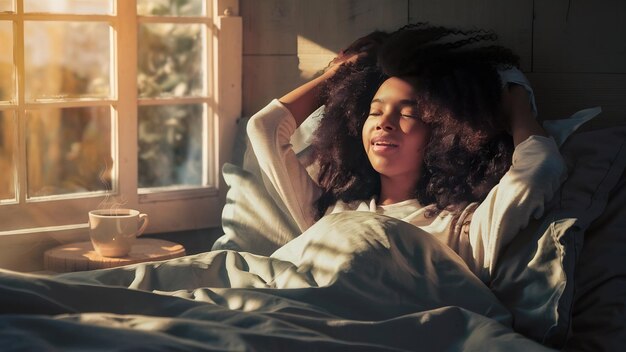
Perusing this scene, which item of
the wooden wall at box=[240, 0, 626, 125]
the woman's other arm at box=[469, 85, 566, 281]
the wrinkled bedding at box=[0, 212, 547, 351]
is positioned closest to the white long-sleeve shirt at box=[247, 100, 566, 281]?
the woman's other arm at box=[469, 85, 566, 281]

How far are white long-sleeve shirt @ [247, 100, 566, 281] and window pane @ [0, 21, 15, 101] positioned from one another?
0.76 metres

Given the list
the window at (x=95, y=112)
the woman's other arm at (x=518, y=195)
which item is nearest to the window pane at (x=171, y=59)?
the window at (x=95, y=112)

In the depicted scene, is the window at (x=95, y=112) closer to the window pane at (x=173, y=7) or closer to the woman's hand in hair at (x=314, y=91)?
the window pane at (x=173, y=7)

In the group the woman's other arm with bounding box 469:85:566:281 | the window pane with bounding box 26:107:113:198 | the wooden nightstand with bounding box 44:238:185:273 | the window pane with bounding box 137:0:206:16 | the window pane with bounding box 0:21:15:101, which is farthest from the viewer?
the window pane with bounding box 137:0:206:16

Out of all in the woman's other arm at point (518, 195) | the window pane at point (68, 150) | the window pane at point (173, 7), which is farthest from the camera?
the window pane at point (173, 7)

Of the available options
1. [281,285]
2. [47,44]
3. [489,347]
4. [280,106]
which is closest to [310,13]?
[280,106]

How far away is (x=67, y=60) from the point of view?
3.17 metres

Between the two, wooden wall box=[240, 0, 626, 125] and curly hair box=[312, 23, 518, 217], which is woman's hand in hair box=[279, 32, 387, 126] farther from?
wooden wall box=[240, 0, 626, 125]

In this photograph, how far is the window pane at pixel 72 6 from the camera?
9.53 feet

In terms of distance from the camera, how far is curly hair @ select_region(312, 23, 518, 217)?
2365 mm

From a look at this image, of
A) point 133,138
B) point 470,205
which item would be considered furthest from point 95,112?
point 470,205

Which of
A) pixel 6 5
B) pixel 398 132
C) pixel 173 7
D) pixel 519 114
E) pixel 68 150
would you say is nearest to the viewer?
pixel 519 114

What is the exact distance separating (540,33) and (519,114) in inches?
14.3

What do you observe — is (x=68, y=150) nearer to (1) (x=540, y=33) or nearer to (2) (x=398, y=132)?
(2) (x=398, y=132)
